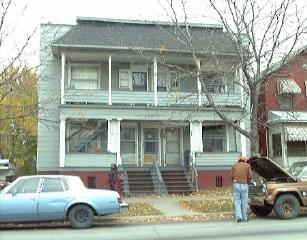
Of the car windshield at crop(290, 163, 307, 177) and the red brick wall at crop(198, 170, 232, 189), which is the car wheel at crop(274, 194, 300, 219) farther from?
the red brick wall at crop(198, 170, 232, 189)

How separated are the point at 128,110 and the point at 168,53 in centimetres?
351

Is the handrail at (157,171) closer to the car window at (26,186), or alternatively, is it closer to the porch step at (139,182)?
the porch step at (139,182)

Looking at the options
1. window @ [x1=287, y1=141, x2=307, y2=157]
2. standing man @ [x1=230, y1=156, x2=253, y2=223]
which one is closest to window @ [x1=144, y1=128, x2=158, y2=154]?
window @ [x1=287, y1=141, x2=307, y2=157]

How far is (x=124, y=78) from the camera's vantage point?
28.0 meters

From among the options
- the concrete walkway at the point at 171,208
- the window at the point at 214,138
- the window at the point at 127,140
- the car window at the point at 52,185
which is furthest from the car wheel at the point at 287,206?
the window at the point at 127,140

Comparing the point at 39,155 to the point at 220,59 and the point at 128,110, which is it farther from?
the point at 220,59

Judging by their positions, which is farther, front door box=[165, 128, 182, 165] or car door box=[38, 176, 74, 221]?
front door box=[165, 128, 182, 165]

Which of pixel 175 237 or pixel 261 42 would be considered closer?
pixel 175 237

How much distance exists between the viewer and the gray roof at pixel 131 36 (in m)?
25.4

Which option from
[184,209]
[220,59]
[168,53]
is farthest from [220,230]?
[168,53]

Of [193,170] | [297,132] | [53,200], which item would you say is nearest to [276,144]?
[297,132]

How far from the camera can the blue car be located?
13.7 meters

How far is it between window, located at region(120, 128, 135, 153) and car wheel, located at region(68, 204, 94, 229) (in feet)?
43.6

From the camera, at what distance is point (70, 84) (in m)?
26.6
